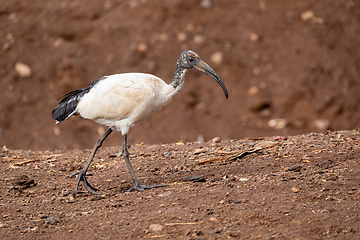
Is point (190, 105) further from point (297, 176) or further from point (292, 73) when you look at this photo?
point (297, 176)

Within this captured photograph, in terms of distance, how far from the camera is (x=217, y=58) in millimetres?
13117

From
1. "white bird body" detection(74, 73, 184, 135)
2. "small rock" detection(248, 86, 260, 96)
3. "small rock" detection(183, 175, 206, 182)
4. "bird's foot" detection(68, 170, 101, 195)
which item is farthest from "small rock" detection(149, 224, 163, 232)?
"small rock" detection(248, 86, 260, 96)

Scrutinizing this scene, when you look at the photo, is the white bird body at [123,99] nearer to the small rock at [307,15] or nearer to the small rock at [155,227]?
the small rock at [155,227]

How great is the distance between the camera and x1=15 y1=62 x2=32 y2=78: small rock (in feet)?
45.0

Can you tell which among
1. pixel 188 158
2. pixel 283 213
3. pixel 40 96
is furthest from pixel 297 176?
pixel 40 96

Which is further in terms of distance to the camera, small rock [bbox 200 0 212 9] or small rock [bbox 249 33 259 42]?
small rock [bbox 200 0 212 9]

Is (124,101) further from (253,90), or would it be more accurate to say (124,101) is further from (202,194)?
(253,90)

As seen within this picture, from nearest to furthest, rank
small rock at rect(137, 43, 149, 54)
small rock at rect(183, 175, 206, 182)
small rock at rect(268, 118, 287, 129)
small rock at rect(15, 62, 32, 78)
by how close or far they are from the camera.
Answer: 1. small rock at rect(183, 175, 206, 182)
2. small rock at rect(268, 118, 287, 129)
3. small rock at rect(137, 43, 149, 54)
4. small rock at rect(15, 62, 32, 78)

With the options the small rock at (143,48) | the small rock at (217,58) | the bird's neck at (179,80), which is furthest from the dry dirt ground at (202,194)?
the small rock at (143,48)

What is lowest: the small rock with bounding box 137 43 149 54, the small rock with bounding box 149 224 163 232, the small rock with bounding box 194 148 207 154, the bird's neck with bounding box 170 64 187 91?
the small rock with bounding box 149 224 163 232

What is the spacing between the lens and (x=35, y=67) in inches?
541

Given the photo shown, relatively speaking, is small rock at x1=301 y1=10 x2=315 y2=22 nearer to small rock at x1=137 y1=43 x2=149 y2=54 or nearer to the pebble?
small rock at x1=137 y1=43 x2=149 y2=54

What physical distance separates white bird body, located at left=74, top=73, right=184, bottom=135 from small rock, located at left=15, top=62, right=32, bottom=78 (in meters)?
7.19

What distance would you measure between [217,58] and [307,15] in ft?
8.35
